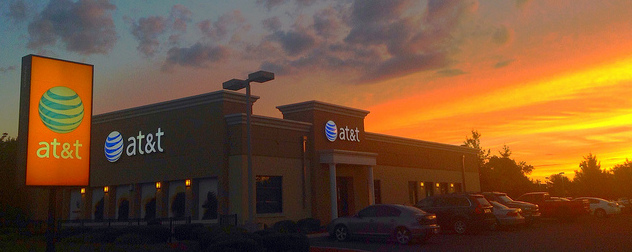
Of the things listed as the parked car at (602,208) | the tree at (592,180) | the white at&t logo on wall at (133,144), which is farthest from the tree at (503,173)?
the white at&t logo on wall at (133,144)

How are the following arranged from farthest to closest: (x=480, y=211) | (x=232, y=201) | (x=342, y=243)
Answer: (x=232, y=201), (x=480, y=211), (x=342, y=243)

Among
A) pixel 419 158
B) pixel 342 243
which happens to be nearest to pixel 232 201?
pixel 342 243

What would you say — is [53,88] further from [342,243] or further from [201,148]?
[201,148]

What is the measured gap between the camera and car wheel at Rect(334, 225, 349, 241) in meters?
20.6

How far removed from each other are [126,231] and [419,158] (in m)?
25.4

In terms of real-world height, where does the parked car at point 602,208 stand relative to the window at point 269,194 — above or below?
below

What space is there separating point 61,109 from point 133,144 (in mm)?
17502

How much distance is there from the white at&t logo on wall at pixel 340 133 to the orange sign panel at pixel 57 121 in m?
18.5

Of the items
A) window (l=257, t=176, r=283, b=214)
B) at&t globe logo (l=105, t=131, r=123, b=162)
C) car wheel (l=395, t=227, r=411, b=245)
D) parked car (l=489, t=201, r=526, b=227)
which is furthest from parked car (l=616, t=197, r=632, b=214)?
at&t globe logo (l=105, t=131, r=123, b=162)

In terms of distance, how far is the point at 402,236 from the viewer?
19.0 metres

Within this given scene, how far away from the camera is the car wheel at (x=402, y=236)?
62.0 ft

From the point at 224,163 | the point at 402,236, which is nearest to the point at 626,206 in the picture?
the point at 402,236

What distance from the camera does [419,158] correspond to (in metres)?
41.1

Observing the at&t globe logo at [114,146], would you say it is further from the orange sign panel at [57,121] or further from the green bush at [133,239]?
the orange sign panel at [57,121]
